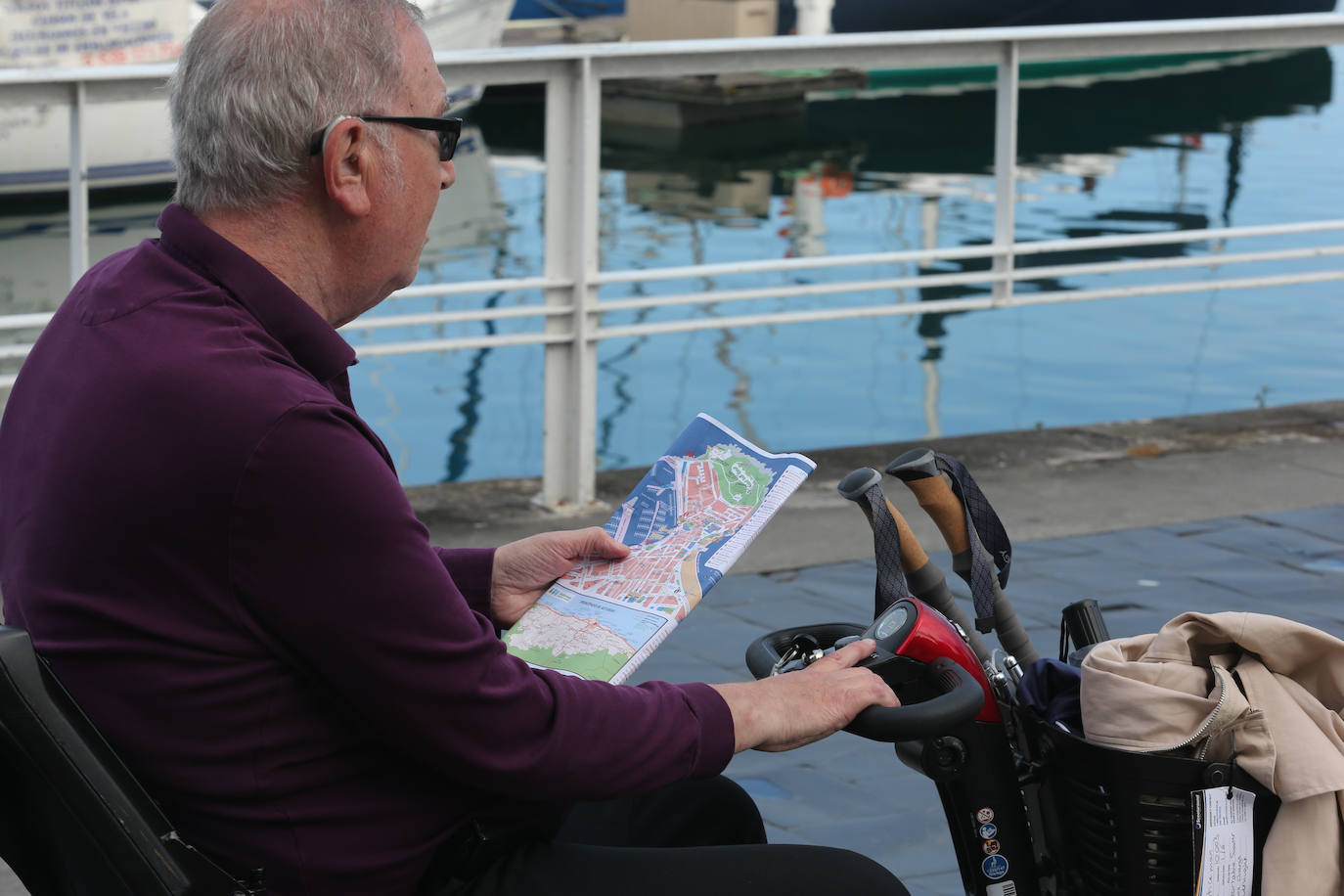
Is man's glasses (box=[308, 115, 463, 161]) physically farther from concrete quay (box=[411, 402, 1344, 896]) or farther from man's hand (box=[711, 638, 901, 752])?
concrete quay (box=[411, 402, 1344, 896])

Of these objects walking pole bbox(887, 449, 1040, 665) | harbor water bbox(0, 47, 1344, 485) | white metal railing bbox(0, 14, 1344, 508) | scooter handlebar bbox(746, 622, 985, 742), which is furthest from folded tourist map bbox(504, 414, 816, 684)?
harbor water bbox(0, 47, 1344, 485)

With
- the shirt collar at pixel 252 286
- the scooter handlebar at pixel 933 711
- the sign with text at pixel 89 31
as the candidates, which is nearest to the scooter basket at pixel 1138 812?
the scooter handlebar at pixel 933 711

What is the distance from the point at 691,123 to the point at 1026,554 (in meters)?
18.7

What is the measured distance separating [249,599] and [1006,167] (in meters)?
3.94

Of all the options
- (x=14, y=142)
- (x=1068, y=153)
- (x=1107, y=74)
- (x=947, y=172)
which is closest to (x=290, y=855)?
(x=14, y=142)

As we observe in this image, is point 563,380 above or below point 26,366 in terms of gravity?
below

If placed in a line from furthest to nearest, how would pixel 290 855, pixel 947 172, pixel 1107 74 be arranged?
pixel 1107 74
pixel 947 172
pixel 290 855

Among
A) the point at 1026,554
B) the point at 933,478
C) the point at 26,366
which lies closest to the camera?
the point at 26,366

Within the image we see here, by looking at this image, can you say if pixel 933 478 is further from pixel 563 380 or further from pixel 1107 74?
pixel 1107 74

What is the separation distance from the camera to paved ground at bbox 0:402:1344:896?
9.81 feet

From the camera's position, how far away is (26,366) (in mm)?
1594

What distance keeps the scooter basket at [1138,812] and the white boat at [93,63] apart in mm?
14106

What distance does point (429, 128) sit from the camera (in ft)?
5.32

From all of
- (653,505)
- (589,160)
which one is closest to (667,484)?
(653,505)
